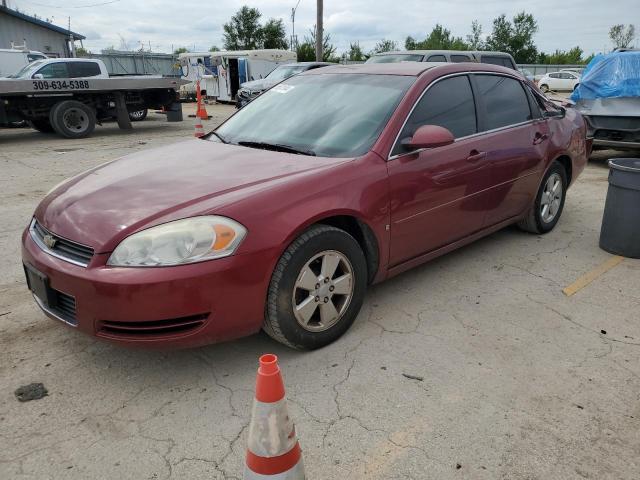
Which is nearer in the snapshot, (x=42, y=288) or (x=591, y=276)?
(x=42, y=288)

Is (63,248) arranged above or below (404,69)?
below

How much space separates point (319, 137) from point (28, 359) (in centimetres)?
219

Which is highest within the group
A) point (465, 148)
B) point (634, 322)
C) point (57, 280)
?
point (465, 148)

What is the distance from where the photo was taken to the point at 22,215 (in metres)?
5.86

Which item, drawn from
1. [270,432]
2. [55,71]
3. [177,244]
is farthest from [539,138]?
[55,71]

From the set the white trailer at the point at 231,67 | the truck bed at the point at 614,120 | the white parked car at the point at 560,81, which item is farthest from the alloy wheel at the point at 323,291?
the white parked car at the point at 560,81

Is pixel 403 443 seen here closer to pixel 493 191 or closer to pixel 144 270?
pixel 144 270

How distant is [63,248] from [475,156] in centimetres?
285

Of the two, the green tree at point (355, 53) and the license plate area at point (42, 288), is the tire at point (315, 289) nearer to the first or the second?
the license plate area at point (42, 288)

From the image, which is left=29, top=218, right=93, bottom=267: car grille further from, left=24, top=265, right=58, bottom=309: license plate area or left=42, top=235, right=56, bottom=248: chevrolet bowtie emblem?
left=24, top=265, right=58, bottom=309: license plate area

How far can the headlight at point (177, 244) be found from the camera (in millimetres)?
2434

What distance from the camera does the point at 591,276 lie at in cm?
419

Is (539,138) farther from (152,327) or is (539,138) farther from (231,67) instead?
(231,67)

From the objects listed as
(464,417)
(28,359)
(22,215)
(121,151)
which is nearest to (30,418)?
(28,359)
